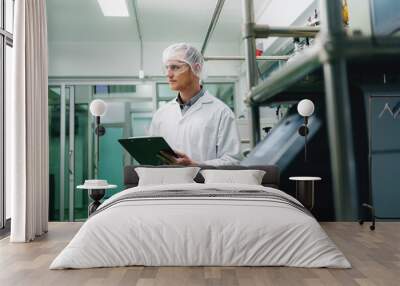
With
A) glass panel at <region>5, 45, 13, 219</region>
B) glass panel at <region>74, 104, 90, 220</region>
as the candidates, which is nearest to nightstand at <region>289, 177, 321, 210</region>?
glass panel at <region>5, 45, 13, 219</region>

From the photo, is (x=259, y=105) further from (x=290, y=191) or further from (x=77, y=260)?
(x=290, y=191)

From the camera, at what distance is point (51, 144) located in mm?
5797

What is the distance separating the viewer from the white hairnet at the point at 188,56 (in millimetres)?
3893

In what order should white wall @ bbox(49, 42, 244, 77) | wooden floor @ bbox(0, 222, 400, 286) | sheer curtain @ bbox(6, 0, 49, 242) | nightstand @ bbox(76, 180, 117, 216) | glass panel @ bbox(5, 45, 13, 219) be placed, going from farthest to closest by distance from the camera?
white wall @ bbox(49, 42, 244, 77) → glass panel @ bbox(5, 45, 13, 219) → nightstand @ bbox(76, 180, 117, 216) → sheer curtain @ bbox(6, 0, 49, 242) → wooden floor @ bbox(0, 222, 400, 286)

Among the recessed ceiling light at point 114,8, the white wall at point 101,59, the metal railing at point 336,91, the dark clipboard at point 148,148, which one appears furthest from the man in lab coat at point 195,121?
the metal railing at point 336,91

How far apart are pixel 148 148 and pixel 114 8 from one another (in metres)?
1.74

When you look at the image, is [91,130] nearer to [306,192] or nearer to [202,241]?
[306,192]

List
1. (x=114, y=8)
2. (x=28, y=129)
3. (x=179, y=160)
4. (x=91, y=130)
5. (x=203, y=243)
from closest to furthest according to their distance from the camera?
(x=203, y=243) < (x=28, y=129) < (x=179, y=160) < (x=114, y=8) < (x=91, y=130)

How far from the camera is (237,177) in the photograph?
3605 mm

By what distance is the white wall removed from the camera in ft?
17.9

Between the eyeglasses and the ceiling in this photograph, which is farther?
the ceiling

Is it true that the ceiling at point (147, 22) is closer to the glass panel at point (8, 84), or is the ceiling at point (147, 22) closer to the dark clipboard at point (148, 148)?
the glass panel at point (8, 84)

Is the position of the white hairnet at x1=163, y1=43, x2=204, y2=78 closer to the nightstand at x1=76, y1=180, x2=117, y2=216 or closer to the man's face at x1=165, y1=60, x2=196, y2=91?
the man's face at x1=165, y1=60, x2=196, y2=91

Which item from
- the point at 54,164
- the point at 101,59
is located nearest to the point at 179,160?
the point at 101,59
